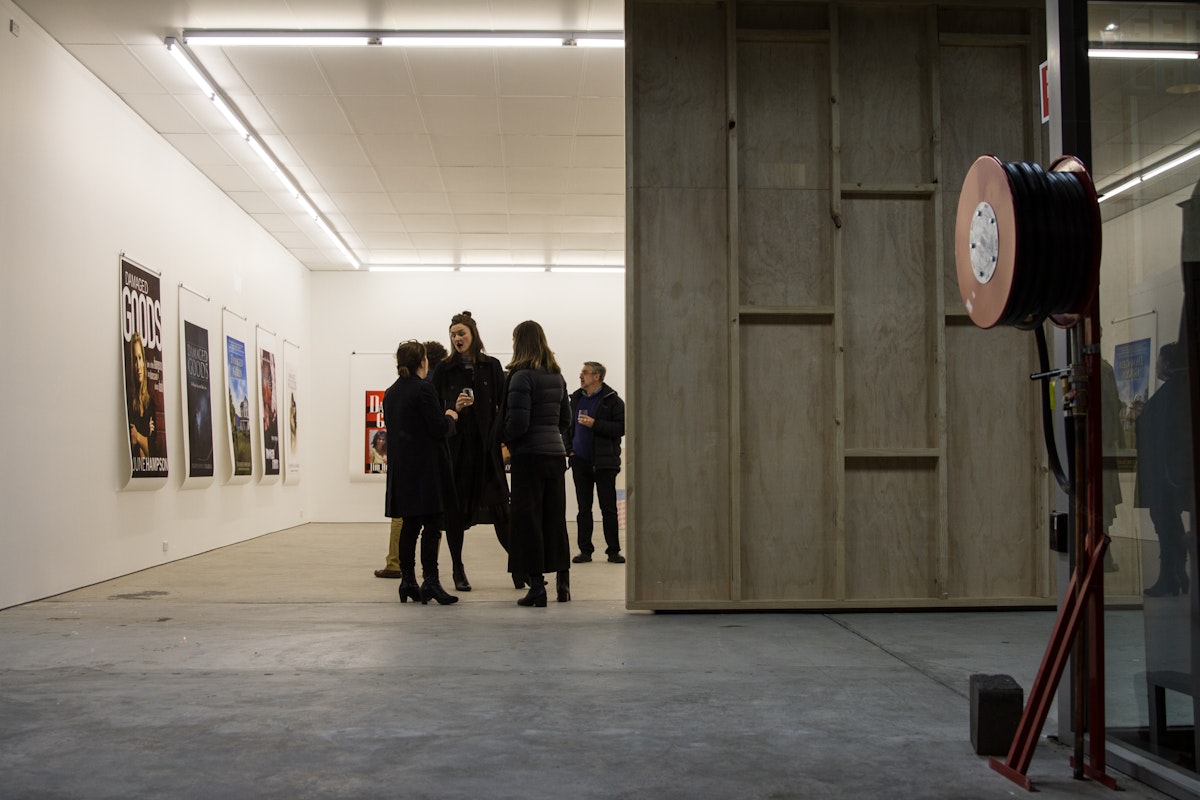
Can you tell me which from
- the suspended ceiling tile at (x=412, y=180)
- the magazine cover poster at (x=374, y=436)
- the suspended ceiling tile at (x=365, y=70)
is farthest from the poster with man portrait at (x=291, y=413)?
the suspended ceiling tile at (x=365, y=70)

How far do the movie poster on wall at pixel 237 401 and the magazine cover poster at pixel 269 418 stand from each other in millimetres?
611

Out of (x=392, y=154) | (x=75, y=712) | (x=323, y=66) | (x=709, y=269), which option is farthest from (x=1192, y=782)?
(x=392, y=154)

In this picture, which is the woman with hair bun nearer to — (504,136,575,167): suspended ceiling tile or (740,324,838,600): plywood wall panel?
(740,324,838,600): plywood wall panel

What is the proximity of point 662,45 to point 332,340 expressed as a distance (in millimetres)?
9636

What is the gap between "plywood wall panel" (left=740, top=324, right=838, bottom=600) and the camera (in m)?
5.55

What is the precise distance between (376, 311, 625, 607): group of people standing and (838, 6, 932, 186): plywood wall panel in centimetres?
200

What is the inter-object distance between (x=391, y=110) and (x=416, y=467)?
11.5ft

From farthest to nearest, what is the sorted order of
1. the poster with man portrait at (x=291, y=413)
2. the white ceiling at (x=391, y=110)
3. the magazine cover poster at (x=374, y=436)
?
the magazine cover poster at (x=374, y=436)
the poster with man portrait at (x=291, y=413)
the white ceiling at (x=391, y=110)

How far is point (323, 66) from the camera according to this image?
7.26 m

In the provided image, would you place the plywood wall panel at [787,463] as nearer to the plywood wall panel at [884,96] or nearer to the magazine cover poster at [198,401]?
the plywood wall panel at [884,96]

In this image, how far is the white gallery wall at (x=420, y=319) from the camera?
14.4 meters

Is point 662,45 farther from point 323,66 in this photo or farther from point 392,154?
point 392,154

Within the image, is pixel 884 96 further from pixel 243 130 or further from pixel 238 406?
pixel 238 406

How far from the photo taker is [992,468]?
5656mm
